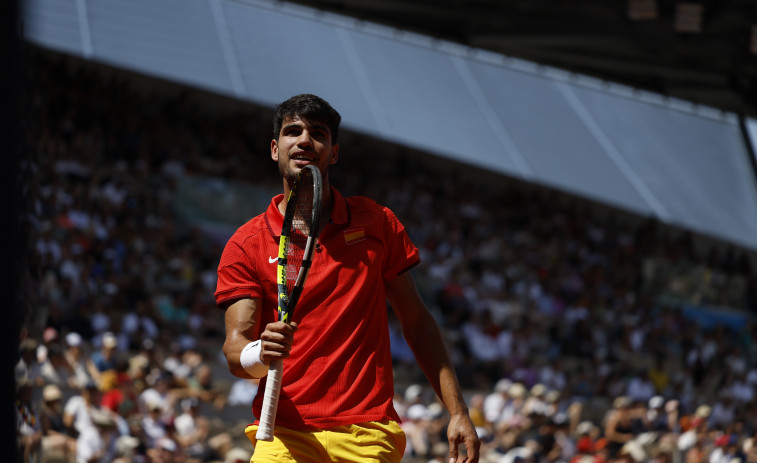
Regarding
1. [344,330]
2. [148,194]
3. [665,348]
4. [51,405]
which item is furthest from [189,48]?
[344,330]

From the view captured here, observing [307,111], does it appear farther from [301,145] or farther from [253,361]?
[253,361]

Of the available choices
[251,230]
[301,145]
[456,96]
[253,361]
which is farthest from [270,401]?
[456,96]

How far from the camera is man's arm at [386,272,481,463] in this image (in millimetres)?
3195

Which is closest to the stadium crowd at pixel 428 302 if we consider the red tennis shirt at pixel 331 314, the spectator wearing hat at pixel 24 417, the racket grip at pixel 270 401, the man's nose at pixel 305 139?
the red tennis shirt at pixel 331 314

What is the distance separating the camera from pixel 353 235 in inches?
126

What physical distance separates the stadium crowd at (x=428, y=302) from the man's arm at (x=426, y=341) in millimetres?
4890

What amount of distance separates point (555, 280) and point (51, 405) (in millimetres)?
13806

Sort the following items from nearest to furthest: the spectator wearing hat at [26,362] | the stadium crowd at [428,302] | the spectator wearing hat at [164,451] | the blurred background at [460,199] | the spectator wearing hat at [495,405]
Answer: the spectator wearing hat at [26,362] → the spectator wearing hat at [164,451] → the stadium crowd at [428,302] → the blurred background at [460,199] → the spectator wearing hat at [495,405]

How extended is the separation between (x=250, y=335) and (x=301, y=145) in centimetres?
62

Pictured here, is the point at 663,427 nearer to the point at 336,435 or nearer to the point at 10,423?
the point at 336,435

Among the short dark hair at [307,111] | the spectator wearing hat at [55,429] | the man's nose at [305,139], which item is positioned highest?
the short dark hair at [307,111]

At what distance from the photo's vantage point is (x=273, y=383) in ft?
9.26

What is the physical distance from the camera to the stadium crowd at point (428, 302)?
35.7 feet

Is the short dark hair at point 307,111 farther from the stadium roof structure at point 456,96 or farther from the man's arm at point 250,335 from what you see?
the stadium roof structure at point 456,96
